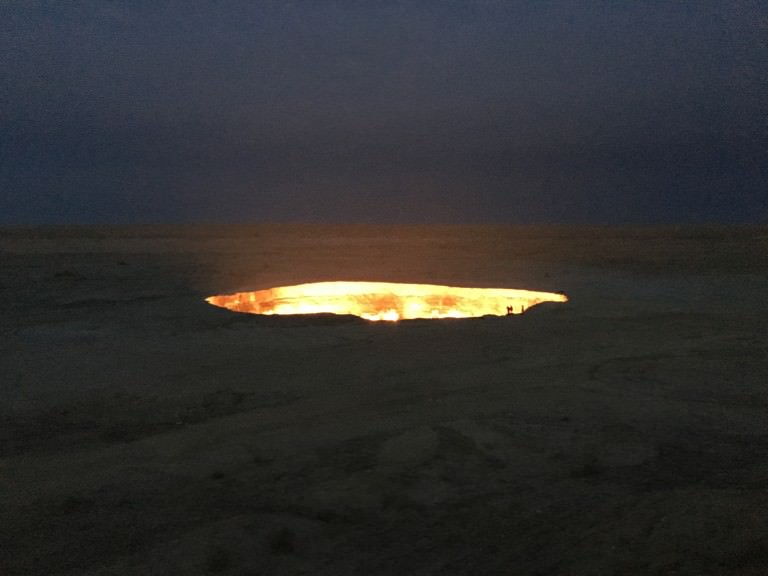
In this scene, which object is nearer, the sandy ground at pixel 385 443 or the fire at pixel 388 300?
the sandy ground at pixel 385 443

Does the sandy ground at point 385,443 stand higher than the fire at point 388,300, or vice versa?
the fire at point 388,300

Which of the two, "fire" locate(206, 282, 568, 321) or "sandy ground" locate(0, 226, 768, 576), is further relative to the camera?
"fire" locate(206, 282, 568, 321)

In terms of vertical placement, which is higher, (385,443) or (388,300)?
(388,300)

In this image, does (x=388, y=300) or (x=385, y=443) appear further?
(x=388, y=300)

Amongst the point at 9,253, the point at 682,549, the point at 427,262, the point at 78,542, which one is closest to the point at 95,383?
the point at 78,542
